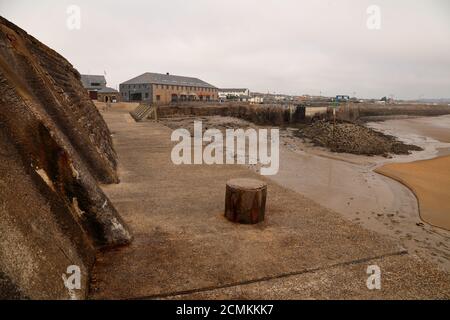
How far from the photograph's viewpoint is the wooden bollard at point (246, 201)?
514cm

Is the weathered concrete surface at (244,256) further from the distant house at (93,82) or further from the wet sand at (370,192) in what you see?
the distant house at (93,82)

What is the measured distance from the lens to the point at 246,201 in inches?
203

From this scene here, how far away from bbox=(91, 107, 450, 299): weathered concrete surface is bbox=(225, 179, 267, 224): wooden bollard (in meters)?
0.17

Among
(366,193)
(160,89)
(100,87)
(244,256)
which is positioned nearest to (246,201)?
(244,256)

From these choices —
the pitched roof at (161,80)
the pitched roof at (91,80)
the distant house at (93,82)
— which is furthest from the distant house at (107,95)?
the pitched roof at (161,80)

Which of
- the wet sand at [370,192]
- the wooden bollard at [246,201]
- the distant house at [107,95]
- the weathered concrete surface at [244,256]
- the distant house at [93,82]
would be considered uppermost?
the distant house at [93,82]

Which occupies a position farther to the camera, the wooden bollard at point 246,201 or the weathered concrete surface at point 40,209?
the wooden bollard at point 246,201

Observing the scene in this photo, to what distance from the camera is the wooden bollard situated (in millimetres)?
5137

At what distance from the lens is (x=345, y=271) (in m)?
3.83

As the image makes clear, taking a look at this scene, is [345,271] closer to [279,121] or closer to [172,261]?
[172,261]

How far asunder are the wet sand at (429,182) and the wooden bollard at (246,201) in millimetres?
6822

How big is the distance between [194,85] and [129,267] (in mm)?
67950

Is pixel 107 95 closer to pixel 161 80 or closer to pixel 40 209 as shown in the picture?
pixel 161 80
